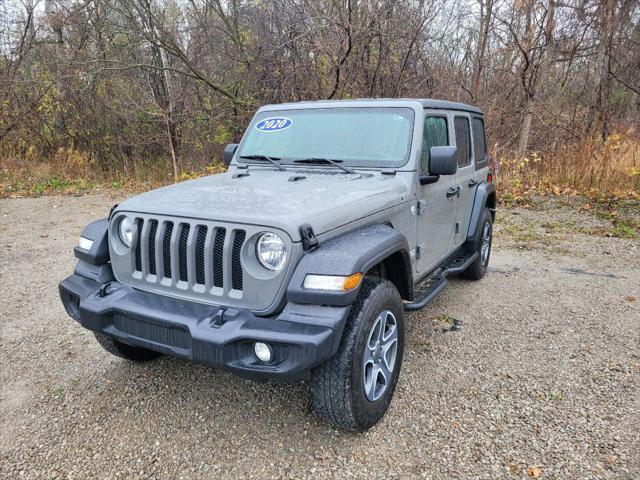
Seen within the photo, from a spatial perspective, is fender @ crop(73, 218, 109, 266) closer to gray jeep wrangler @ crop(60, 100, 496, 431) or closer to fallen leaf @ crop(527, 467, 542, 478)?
gray jeep wrangler @ crop(60, 100, 496, 431)

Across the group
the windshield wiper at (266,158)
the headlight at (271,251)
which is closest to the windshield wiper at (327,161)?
the windshield wiper at (266,158)

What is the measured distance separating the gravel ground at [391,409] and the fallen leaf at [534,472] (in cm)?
2

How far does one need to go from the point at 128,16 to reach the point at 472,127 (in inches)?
326

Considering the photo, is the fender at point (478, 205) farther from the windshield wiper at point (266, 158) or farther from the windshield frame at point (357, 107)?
the windshield wiper at point (266, 158)

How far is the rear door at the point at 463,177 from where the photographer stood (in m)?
4.14

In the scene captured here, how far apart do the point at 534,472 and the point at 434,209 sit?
6.30 ft

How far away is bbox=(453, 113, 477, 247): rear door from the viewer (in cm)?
414

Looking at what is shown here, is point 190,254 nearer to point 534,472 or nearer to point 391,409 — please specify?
point 391,409

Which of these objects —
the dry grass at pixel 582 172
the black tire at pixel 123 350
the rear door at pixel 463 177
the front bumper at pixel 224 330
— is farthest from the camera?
the dry grass at pixel 582 172

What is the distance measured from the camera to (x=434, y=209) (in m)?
3.61

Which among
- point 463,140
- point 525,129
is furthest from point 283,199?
point 525,129

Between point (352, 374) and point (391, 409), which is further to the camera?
point (391, 409)

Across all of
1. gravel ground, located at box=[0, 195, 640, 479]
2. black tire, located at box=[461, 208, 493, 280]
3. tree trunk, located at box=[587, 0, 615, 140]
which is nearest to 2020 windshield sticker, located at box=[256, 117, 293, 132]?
gravel ground, located at box=[0, 195, 640, 479]

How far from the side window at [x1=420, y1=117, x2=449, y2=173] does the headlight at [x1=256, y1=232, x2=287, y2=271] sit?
1.53m
